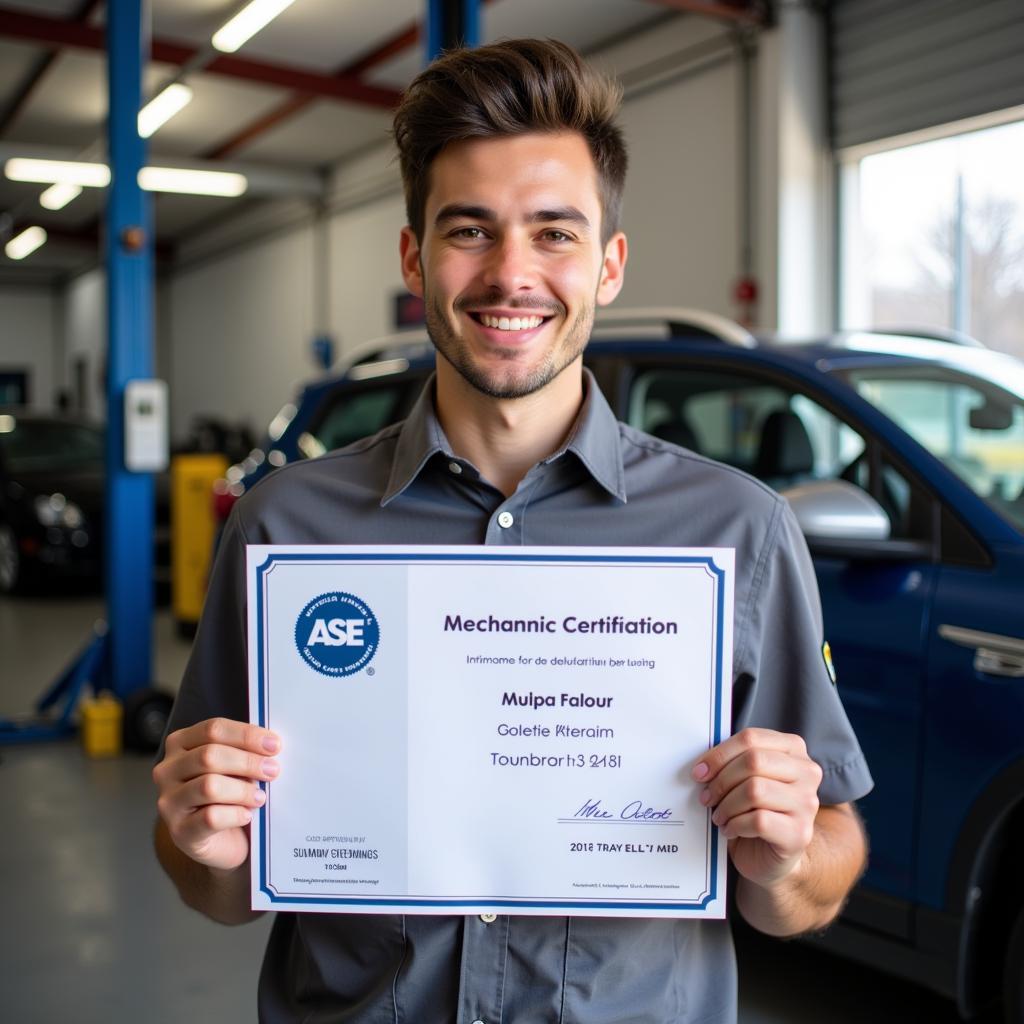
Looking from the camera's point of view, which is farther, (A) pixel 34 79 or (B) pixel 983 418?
(A) pixel 34 79

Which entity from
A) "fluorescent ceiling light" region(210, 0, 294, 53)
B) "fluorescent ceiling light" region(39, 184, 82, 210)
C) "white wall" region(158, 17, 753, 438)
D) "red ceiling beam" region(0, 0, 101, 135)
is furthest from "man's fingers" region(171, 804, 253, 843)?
"fluorescent ceiling light" region(39, 184, 82, 210)

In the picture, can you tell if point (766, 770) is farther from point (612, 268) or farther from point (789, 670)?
point (612, 268)

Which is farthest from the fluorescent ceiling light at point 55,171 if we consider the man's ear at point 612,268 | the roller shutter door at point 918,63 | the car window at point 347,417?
the man's ear at point 612,268

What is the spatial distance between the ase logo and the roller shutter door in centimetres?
647

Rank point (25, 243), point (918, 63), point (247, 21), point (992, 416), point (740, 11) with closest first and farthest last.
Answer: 1. point (992, 416)
2. point (918, 63)
3. point (740, 11)
4. point (247, 21)
5. point (25, 243)

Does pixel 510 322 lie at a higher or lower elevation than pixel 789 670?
higher

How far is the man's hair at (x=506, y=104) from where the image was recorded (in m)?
1.31

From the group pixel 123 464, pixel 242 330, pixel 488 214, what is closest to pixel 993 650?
pixel 488 214

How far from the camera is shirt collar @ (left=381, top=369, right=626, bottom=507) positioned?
4.28ft

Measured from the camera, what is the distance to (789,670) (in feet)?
4.27

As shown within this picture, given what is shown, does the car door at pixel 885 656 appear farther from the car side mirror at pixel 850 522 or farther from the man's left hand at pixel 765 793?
the man's left hand at pixel 765 793

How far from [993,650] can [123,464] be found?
13.3 ft

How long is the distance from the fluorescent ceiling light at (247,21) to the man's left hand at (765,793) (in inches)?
296
